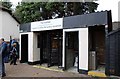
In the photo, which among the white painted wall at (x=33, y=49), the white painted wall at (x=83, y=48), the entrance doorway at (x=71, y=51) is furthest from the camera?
the white painted wall at (x=33, y=49)

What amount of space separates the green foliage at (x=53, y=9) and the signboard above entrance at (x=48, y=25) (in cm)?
823

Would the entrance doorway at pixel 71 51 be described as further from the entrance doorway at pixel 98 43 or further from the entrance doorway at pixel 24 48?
the entrance doorway at pixel 24 48

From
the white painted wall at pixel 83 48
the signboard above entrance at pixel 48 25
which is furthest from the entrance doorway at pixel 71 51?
the white painted wall at pixel 83 48

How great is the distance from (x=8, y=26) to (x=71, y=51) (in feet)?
49.5

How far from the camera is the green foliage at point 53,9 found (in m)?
26.5

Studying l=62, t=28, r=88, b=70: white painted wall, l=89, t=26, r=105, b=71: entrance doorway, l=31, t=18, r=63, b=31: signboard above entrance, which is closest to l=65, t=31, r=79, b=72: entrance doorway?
l=31, t=18, r=63, b=31: signboard above entrance

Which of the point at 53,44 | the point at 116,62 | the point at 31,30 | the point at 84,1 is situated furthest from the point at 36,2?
the point at 116,62

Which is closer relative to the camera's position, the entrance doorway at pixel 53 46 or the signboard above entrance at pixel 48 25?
the signboard above entrance at pixel 48 25

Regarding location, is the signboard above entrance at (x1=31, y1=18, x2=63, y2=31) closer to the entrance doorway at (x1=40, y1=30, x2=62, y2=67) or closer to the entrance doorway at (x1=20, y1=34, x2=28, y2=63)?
the entrance doorway at (x1=40, y1=30, x2=62, y2=67)

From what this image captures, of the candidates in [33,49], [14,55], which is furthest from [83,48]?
[14,55]

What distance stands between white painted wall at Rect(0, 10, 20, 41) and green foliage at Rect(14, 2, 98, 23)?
1577mm

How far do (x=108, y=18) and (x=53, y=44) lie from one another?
5835mm

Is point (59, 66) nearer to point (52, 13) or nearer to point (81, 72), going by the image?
point (81, 72)

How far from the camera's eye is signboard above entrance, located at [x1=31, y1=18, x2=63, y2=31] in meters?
15.5
